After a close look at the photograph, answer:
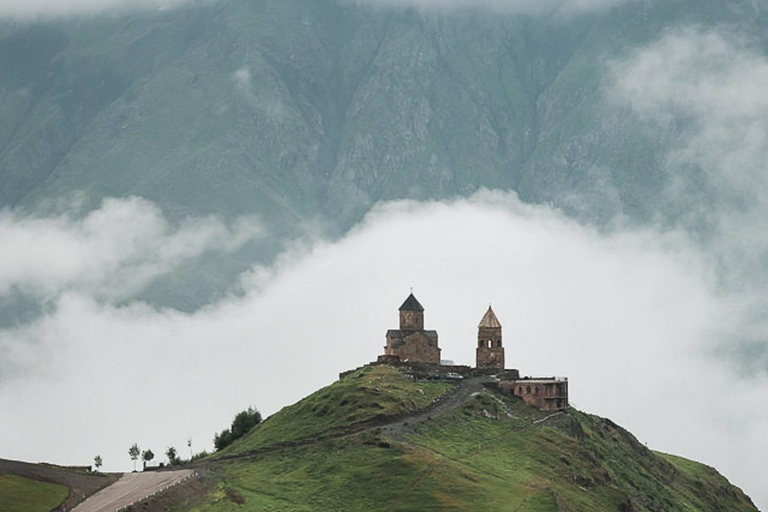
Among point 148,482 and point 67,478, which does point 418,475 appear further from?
point 67,478

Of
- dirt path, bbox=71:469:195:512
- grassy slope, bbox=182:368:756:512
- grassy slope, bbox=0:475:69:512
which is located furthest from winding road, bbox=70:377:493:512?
grassy slope, bbox=0:475:69:512

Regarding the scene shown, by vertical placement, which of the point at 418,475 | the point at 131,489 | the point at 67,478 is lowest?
the point at 131,489

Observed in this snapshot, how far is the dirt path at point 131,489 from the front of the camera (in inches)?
6329

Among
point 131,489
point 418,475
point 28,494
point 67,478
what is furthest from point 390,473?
point 28,494

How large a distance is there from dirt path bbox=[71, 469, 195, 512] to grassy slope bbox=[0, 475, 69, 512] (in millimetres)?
3119

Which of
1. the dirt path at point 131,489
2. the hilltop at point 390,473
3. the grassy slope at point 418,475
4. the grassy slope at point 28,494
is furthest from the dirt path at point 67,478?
the grassy slope at point 418,475

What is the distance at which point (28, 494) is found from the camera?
16125 centimetres

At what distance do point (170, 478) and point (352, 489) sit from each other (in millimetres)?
23899

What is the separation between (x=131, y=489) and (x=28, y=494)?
562 inches

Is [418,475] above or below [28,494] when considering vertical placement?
above

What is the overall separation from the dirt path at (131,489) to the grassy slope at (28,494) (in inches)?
123

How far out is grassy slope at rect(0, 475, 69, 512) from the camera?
15600 centimetres

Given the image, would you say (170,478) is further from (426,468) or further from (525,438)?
(525,438)

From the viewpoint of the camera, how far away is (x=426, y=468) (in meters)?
173
